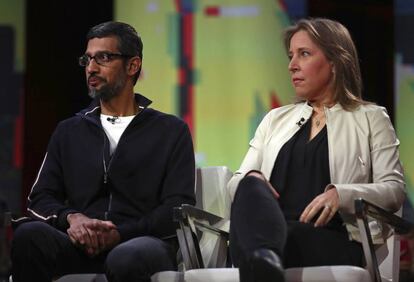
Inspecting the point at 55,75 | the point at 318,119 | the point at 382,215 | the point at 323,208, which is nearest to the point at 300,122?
the point at 318,119

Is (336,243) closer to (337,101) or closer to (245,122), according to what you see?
(337,101)

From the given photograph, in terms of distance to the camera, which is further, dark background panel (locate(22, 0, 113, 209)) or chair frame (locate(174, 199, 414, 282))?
dark background panel (locate(22, 0, 113, 209))

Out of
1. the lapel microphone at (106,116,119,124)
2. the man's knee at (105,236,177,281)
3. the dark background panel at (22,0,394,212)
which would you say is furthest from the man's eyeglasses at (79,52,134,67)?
the dark background panel at (22,0,394,212)

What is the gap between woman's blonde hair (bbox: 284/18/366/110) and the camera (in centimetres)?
318

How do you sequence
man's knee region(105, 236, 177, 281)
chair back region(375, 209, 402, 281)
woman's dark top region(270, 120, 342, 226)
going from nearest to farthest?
man's knee region(105, 236, 177, 281), chair back region(375, 209, 402, 281), woman's dark top region(270, 120, 342, 226)

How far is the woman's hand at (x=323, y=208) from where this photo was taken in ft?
9.04

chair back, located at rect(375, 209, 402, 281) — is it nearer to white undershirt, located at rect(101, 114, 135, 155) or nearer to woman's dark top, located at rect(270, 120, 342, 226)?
woman's dark top, located at rect(270, 120, 342, 226)

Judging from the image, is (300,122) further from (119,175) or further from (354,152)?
(119,175)

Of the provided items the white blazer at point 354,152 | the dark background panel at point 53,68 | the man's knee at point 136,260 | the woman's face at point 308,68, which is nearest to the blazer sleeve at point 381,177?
the white blazer at point 354,152

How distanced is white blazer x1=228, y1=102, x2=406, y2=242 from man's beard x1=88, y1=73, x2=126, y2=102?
0.58 meters

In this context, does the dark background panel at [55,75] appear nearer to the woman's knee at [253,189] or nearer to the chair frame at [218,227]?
the chair frame at [218,227]

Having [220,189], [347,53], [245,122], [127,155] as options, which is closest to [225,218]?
[220,189]

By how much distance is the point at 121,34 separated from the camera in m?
3.38

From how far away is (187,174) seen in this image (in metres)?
3.20
